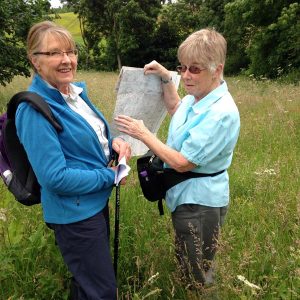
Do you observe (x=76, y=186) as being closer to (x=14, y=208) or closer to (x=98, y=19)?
(x=14, y=208)

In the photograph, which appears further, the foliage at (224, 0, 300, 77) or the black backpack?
the foliage at (224, 0, 300, 77)

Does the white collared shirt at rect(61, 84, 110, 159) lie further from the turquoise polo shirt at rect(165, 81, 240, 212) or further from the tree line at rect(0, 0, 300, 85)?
the tree line at rect(0, 0, 300, 85)

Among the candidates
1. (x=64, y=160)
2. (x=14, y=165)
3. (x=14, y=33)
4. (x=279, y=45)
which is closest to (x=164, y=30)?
(x=279, y=45)

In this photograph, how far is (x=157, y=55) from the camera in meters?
40.1

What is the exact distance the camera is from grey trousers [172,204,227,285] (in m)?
2.34

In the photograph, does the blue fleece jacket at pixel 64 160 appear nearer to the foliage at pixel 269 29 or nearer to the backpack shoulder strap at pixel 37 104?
the backpack shoulder strap at pixel 37 104

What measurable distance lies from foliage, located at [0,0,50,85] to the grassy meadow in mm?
6479

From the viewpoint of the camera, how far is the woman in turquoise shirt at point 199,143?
217cm

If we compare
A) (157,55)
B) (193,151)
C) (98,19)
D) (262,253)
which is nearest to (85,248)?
(193,151)

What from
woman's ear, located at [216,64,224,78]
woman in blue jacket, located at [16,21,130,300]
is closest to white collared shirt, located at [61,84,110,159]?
woman in blue jacket, located at [16,21,130,300]

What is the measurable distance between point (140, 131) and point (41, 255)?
4.18 feet

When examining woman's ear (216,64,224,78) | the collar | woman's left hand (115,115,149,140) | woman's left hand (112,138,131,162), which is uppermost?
woman's ear (216,64,224,78)

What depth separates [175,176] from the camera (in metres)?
2.38

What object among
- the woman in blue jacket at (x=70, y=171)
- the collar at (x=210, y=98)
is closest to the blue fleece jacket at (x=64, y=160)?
the woman in blue jacket at (x=70, y=171)
